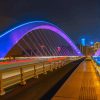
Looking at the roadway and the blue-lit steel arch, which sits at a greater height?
the blue-lit steel arch

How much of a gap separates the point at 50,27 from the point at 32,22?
37.6ft

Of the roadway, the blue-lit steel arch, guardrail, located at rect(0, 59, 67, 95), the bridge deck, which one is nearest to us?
the bridge deck

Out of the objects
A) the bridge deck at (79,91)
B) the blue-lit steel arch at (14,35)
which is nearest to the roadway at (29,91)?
the bridge deck at (79,91)

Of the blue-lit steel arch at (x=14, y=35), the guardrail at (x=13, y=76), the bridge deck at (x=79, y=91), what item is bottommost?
the bridge deck at (x=79, y=91)

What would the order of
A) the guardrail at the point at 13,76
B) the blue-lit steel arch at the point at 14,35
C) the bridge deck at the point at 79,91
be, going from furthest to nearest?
the blue-lit steel arch at the point at 14,35, the guardrail at the point at 13,76, the bridge deck at the point at 79,91

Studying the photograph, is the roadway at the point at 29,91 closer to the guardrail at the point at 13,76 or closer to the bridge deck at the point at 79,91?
the guardrail at the point at 13,76

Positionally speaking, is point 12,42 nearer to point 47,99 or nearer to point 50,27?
point 50,27

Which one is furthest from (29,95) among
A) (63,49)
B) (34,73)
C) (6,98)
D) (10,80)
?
(63,49)

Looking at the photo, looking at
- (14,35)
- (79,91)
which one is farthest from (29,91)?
(14,35)

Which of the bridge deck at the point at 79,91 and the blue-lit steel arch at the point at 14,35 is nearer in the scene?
the bridge deck at the point at 79,91

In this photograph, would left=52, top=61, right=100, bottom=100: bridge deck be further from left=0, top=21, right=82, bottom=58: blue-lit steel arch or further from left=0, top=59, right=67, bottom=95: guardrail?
left=0, top=21, right=82, bottom=58: blue-lit steel arch

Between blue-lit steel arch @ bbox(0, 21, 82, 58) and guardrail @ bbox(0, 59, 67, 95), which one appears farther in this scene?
blue-lit steel arch @ bbox(0, 21, 82, 58)

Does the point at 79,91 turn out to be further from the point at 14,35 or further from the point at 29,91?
the point at 14,35

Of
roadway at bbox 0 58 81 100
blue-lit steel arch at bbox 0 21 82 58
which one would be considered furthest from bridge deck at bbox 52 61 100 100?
blue-lit steel arch at bbox 0 21 82 58
